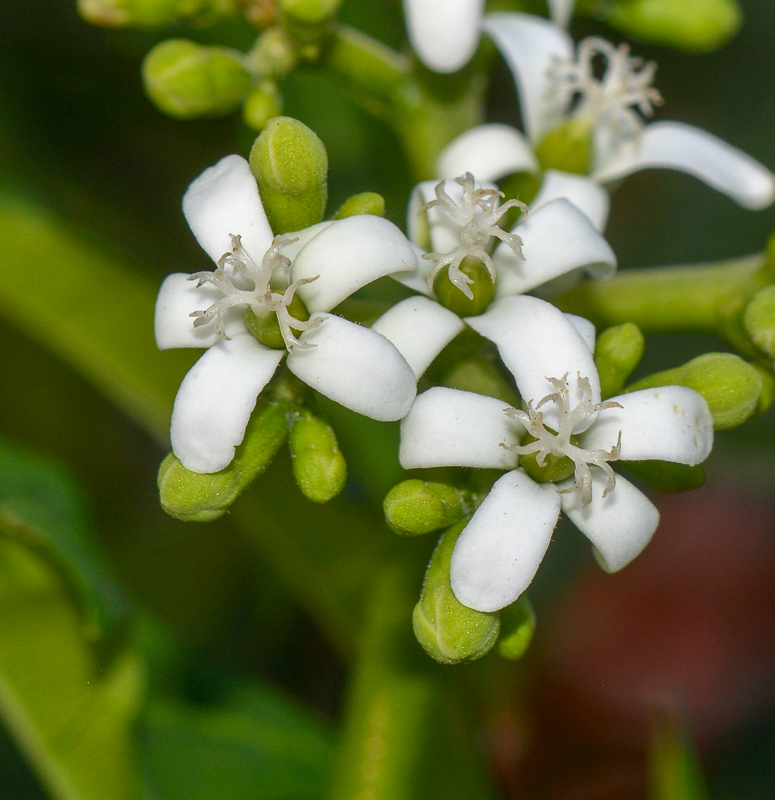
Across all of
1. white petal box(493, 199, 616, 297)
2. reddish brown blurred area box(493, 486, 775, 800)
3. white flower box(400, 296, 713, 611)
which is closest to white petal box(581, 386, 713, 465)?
white flower box(400, 296, 713, 611)

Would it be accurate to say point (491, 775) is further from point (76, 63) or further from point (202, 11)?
point (76, 63)

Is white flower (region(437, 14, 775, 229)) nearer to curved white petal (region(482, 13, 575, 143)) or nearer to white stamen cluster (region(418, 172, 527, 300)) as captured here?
curved white petal (region(482, 13, 575, 143))

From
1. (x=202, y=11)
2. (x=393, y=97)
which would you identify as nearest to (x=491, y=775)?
(x=393, y=97)

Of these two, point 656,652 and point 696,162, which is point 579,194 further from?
point 656,652

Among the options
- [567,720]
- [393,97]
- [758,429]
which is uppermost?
[393,97]

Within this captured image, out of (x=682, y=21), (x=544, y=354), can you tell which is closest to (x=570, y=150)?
(x=682, y=21)
